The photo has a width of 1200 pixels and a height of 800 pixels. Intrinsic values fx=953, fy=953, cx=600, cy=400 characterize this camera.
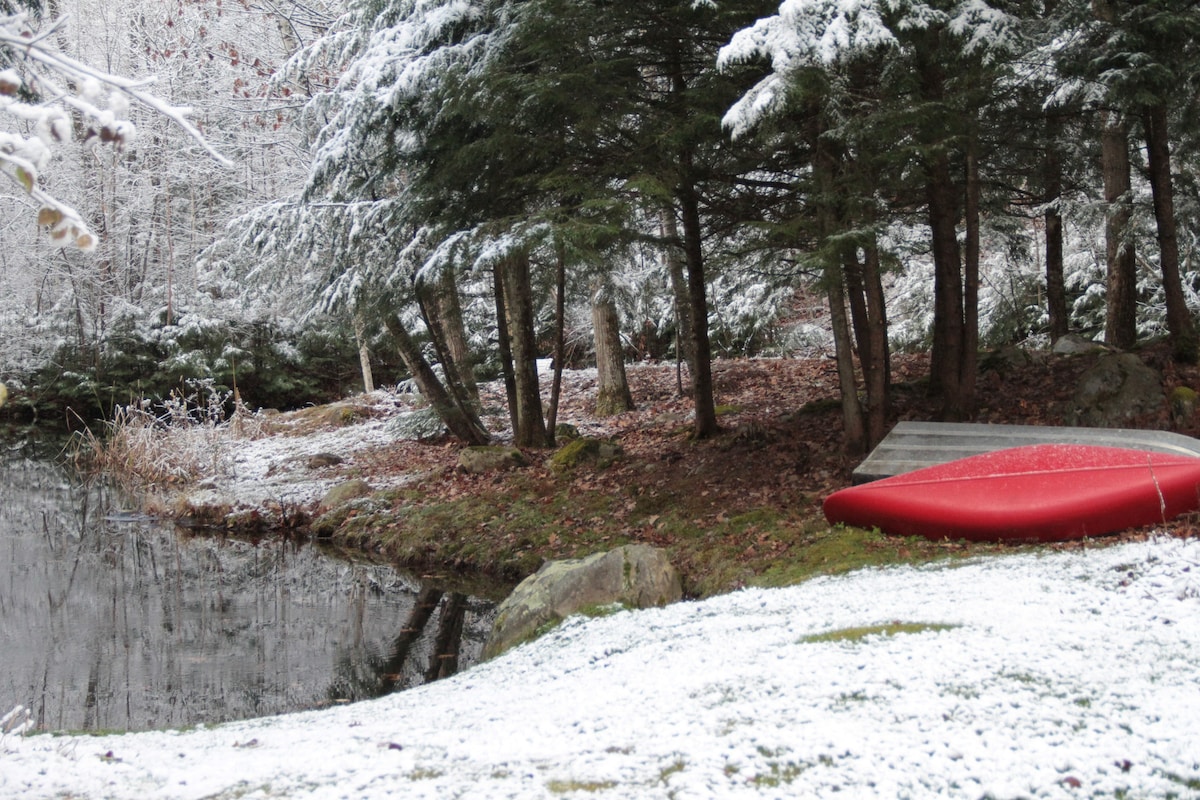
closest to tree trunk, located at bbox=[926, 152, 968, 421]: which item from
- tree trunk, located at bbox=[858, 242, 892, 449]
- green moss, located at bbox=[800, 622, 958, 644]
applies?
tree trunk, located at bbox=[858, 242, 892, 449]

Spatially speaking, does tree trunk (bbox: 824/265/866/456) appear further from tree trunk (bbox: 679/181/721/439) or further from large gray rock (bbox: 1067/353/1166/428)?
large gray rock (bbox: 1067/353/1166/428)

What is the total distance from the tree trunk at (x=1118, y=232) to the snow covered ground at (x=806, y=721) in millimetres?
5461

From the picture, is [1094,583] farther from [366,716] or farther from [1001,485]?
[366,716]

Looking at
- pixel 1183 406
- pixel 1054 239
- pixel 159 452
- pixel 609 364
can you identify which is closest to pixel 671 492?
pixel 1183 406

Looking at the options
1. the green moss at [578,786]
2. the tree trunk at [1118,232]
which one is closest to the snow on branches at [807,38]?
the tree trunk at [1118,232]

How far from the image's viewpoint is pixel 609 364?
13578mm

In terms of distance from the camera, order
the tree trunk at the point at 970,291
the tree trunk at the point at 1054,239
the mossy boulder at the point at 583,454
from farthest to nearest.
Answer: the mossy boulder at the point at 583,454 → the tree trunk at the point at 1054,239 → the tree trunk at the point at 970,291

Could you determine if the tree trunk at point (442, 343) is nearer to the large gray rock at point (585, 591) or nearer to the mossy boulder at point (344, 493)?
the mossy boulder at point (344, 493)

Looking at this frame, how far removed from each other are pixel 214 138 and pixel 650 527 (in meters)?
15.6

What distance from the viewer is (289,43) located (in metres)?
17.3

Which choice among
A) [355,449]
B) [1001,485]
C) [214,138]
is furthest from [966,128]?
[214,138]

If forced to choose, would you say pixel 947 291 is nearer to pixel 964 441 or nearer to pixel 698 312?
pixel 964 441

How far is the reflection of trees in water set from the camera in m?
6.30

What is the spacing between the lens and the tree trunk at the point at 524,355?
11.0 metres
